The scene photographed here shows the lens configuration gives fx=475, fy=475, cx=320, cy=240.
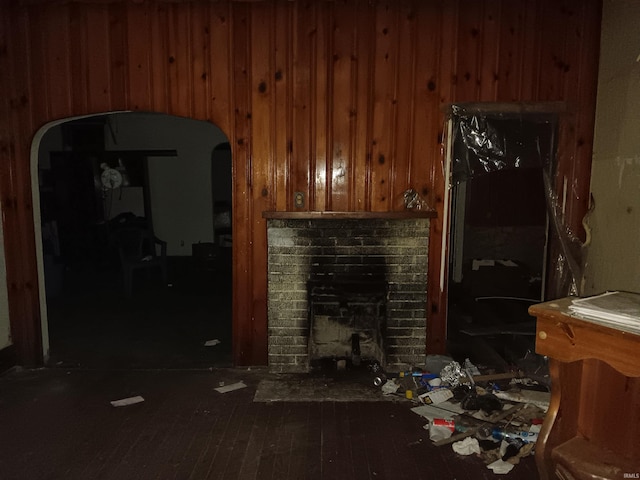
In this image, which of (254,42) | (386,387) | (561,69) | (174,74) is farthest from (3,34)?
(561,69)

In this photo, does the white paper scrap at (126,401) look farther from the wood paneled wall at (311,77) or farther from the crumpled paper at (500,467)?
the crumpled paper at (500,467)

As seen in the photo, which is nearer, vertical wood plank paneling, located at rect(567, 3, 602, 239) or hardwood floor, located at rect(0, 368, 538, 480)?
hardwood floor, located at rect(0, 368, 538, 480)

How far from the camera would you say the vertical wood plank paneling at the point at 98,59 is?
371cm

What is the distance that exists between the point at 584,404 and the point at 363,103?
2.59 m

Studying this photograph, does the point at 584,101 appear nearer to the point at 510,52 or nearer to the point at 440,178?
the point at 510,52

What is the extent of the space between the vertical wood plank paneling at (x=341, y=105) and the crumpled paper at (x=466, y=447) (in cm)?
191

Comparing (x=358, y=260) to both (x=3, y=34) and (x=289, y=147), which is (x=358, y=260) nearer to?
(x=289, y=147)

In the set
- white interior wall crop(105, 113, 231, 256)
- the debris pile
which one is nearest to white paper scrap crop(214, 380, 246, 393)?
the debris pile

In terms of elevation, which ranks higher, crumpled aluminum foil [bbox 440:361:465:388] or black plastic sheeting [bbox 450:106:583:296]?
black plastic sheeting [bbox 450:106:583:296]

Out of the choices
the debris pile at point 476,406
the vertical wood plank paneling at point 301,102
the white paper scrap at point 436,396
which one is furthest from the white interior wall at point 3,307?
the white paper scrap at point 436,396

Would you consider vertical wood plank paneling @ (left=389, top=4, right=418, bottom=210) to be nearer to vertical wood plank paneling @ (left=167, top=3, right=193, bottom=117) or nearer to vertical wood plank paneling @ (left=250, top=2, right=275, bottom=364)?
vertical wood plank paneling @ (left=250, top=2, right=275, bottom=364)

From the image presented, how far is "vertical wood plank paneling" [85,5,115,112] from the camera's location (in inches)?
146

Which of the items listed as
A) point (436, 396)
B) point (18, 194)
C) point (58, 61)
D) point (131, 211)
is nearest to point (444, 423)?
point (436, 396)

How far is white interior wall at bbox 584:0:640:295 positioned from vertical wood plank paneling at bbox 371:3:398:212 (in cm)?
154
